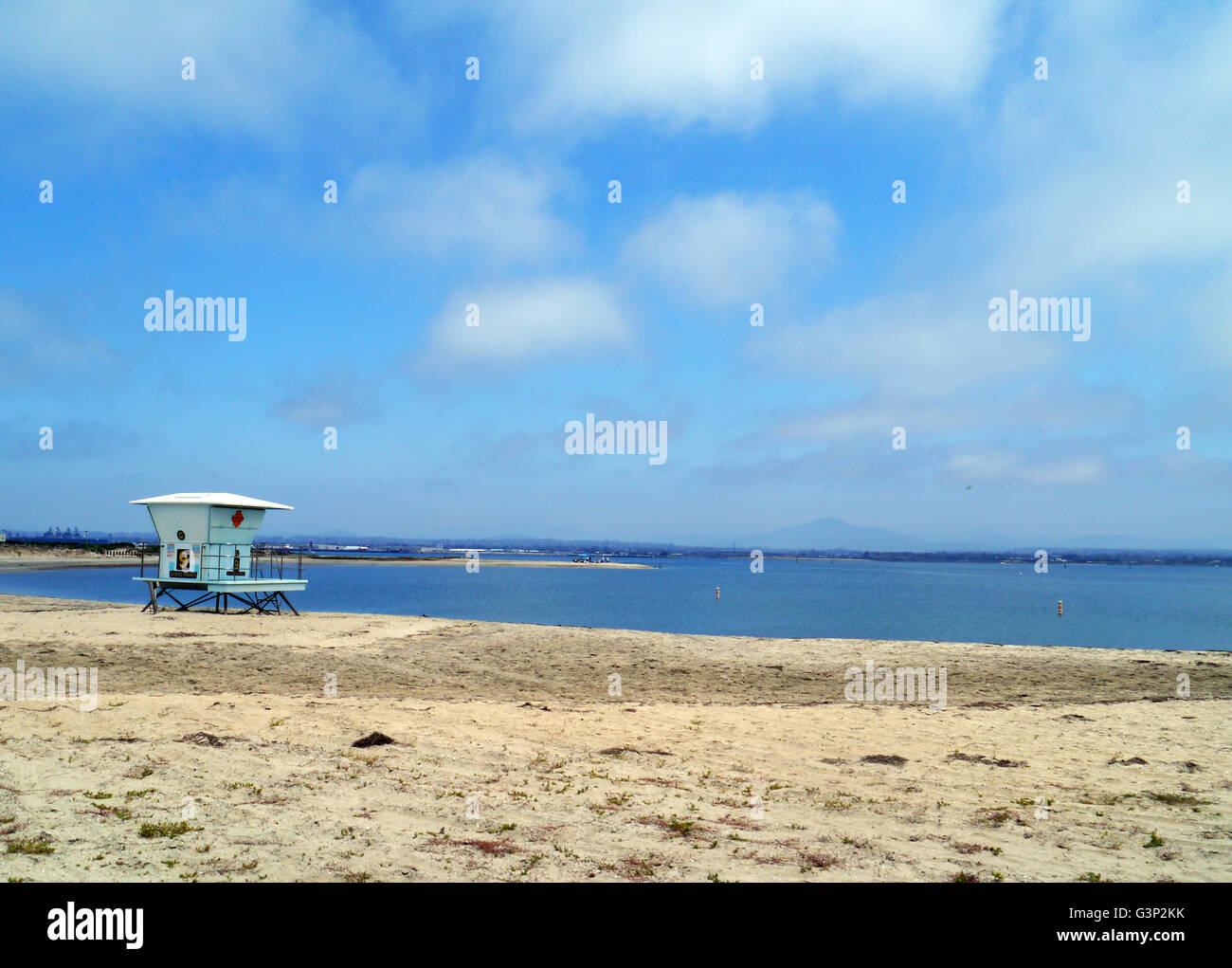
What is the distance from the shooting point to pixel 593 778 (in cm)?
998

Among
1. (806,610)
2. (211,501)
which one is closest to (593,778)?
(211,501)

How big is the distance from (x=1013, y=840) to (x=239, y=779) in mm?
8741

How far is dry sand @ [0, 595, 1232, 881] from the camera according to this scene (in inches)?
281

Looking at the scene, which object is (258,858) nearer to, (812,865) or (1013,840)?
(812,865)

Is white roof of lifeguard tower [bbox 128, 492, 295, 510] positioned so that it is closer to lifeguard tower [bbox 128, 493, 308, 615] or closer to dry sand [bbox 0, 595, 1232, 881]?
lifeguard tower [bbox 128, 493, 308, 615]

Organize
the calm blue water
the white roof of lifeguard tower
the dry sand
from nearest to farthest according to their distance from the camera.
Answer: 1. the dry sand
2. the white roof of lifeguard tower
3. the calm blue water

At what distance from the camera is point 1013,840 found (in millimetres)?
7883

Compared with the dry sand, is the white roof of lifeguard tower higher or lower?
higher

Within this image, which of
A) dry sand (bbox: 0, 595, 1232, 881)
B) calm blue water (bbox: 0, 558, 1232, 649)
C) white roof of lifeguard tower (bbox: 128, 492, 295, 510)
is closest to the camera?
dry sand (bbox: 0, 595, 1232, 881)

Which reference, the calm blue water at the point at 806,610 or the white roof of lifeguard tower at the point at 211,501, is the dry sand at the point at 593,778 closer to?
the white roof of lifeguard tower at the point at 211,501

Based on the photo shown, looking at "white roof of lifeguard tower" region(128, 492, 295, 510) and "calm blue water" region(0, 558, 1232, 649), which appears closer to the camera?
"white roof of lifeguard tower" region(128, 492, 295, 510)

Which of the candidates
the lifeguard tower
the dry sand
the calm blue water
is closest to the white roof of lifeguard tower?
the lifeguard tower

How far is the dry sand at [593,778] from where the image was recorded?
7125 mm

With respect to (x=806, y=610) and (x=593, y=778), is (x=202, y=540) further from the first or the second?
(x=806, y=610)
